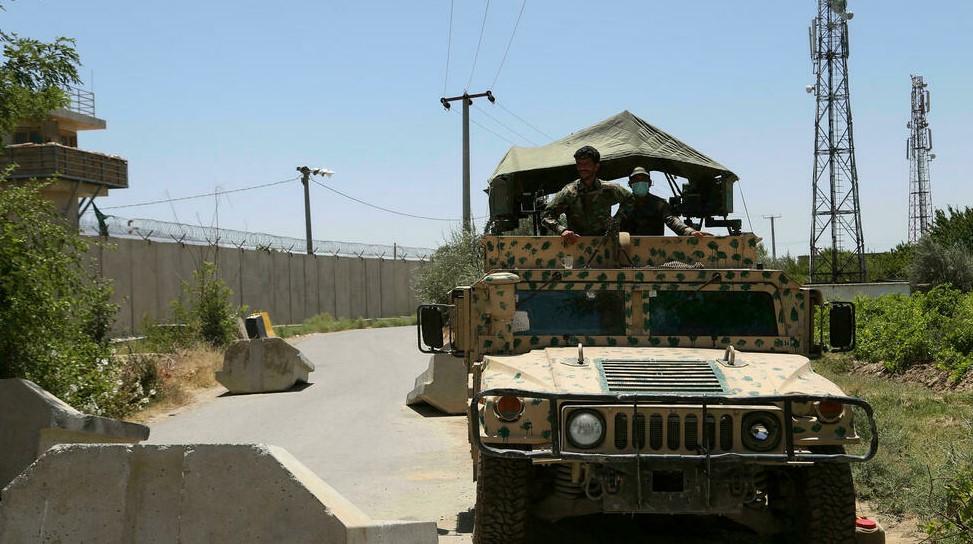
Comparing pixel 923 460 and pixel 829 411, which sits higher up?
pixel 829 411

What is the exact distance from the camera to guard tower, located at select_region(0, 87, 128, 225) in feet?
112

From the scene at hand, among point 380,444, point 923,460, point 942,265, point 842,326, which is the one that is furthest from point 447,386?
point 942,265

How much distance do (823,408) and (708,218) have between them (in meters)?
4.65

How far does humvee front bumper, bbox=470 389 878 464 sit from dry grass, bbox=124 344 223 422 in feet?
32.3

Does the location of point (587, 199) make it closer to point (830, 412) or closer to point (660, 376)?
point (660, 376)

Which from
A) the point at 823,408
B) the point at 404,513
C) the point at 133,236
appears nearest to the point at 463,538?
the point at 404,513

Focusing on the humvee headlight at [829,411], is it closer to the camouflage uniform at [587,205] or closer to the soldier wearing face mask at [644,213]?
the camouflage uniform at [587,205]

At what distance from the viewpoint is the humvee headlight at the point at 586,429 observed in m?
5.76

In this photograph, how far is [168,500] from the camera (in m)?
5.39

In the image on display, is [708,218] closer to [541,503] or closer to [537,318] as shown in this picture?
[537,318]

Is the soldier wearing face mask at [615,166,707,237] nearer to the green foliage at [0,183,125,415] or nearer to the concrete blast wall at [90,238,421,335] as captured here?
the green foliage at [0,183,125,415]

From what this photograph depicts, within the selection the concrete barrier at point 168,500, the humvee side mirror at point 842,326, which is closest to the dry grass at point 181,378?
the concrete barrier at point 168,500

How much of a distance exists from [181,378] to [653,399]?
13.4m

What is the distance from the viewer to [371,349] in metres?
26.6
